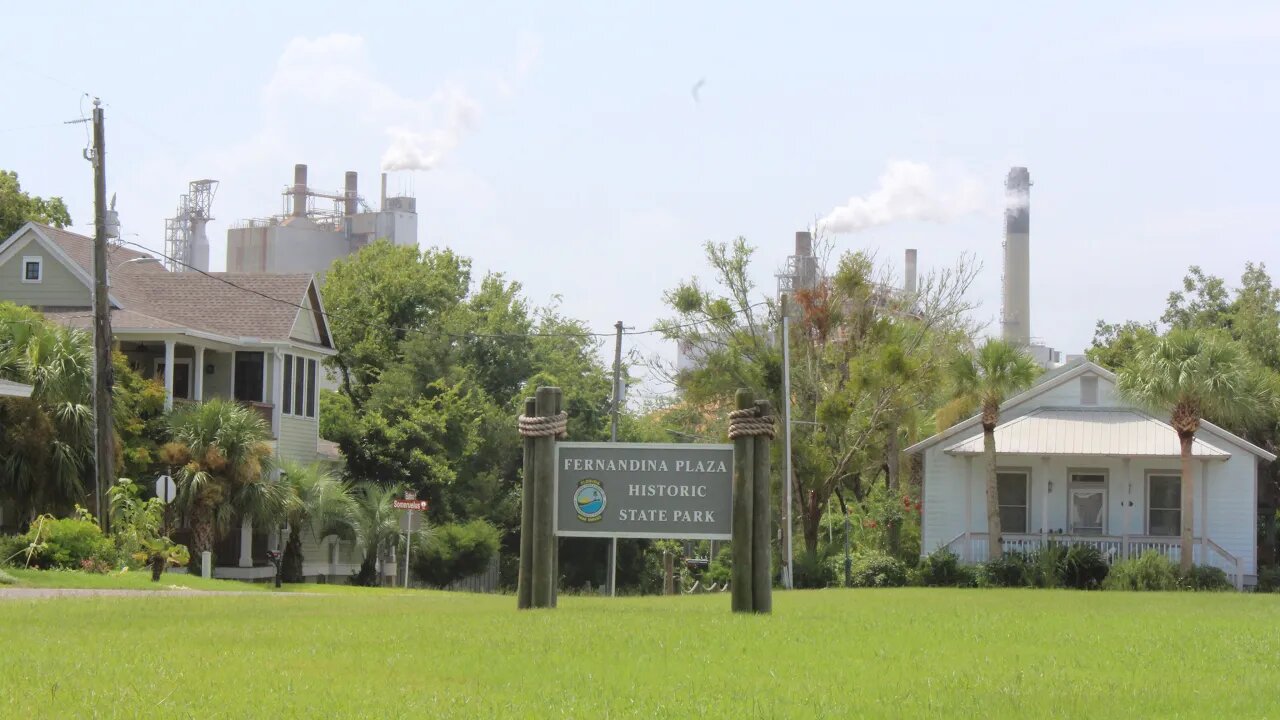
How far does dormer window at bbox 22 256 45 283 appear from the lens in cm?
4184

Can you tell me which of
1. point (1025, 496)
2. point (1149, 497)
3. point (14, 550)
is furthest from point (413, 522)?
point (1149, 497)

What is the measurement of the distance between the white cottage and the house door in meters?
0.03

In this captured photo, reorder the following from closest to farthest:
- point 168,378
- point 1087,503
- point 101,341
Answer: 1. point 101,341
2. point 168,378
3. point 1087,503

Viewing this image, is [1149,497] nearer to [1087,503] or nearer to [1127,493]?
[1127,493]

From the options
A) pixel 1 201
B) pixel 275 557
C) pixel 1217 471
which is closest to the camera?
pixel 275 557

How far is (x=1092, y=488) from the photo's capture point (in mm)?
40469

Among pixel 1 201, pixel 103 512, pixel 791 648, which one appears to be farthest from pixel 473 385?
pixel 791 648

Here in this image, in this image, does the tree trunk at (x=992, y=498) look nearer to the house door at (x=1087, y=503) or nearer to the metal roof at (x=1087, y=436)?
the metal roof at (x=1087, y=436)

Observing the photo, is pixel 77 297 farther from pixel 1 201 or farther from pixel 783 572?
pixel 783 572

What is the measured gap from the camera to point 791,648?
12.2m

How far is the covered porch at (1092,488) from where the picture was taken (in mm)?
38562

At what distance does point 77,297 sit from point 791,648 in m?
34.1

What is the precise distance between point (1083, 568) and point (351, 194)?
242 ft

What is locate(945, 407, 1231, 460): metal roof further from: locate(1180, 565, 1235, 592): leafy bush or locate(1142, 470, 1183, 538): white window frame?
locate(1180, 565, 1235, 592): leafy bush
